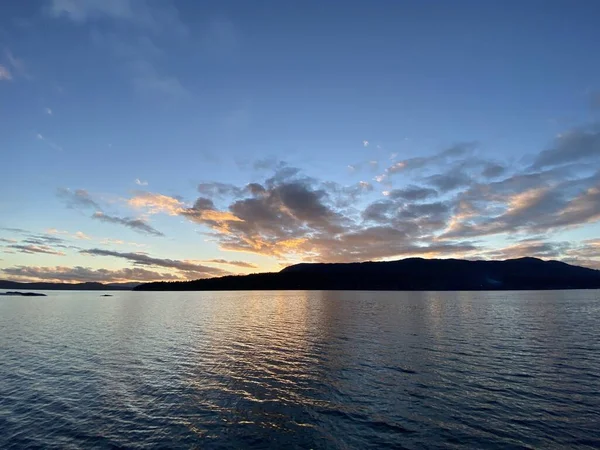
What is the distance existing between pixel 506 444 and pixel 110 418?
32.6m

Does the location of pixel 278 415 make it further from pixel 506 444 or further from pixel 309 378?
pixel 506 444

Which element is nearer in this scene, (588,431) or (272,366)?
(588,431)

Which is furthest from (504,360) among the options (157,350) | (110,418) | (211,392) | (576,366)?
(157,350)

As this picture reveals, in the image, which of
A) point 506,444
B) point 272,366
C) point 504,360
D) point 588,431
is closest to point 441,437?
point 506,444

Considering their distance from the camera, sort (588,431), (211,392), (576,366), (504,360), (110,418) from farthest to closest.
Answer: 1. (504,360)
2. (576,366)
3. (211,392)
4. (110,418)
5. (588,431)

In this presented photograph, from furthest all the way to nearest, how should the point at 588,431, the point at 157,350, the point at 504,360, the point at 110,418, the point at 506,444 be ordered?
1. the point at 157,350
2. the point at 504,360
3. the point at 110,418
4. the point at 588,431
5. the point at 506,444

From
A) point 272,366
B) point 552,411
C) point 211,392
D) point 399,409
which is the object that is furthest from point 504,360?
point 211,392

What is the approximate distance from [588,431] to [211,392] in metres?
34.2

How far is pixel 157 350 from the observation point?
60.1 m

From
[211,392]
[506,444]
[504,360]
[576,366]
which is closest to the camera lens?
[506,444]

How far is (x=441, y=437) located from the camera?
1034 inches

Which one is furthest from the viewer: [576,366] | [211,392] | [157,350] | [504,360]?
[157,350]

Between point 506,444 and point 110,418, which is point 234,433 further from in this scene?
point 506,444

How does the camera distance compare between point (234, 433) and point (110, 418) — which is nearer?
point (234, 433)
